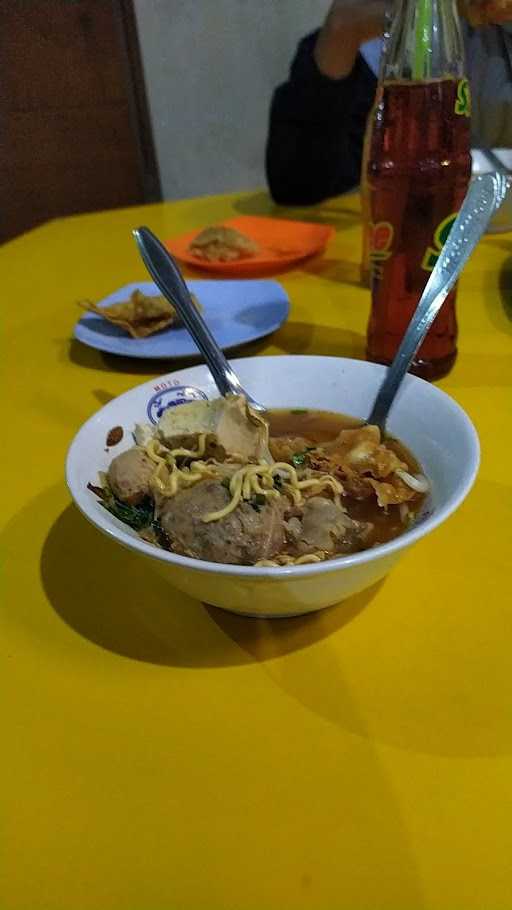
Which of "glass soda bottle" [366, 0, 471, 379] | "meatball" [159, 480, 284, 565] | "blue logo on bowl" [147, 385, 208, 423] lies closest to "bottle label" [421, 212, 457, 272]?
"glass soda bottle" [366, 0, 471, 379]

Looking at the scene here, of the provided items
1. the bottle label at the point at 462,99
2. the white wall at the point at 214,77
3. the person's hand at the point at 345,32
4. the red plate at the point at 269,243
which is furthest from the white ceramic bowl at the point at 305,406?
the white wall at the point at 214,77

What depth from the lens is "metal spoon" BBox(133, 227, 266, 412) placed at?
0.82 meters

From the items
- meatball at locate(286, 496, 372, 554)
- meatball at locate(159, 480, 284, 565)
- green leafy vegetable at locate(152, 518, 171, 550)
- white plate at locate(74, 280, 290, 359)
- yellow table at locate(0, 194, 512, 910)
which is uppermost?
meatball at locate(159, 480, 284, 565)

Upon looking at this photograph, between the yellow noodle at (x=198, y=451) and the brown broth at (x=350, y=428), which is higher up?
the yellow noodle at (x=198, y=451)

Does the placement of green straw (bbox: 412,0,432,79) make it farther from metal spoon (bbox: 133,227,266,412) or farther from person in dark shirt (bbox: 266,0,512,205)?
person in dark shirt (bbox: 266,0,512,205)

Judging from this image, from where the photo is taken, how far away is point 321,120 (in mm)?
2102

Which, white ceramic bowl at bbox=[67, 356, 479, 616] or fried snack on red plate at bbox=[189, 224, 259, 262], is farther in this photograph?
fried snack on red plate at bbox=[189, 224, 259, 262]

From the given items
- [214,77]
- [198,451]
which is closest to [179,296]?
[198,451]

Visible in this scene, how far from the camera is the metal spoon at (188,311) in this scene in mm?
823

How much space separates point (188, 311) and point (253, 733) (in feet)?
1.70

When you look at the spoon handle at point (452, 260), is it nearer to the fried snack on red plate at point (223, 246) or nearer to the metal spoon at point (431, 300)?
the metal spoon at point (431, 300)

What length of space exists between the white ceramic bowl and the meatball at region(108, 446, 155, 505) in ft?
0.08

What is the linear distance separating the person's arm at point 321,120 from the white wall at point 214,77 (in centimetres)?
107

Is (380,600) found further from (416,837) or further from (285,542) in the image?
(416,837)
